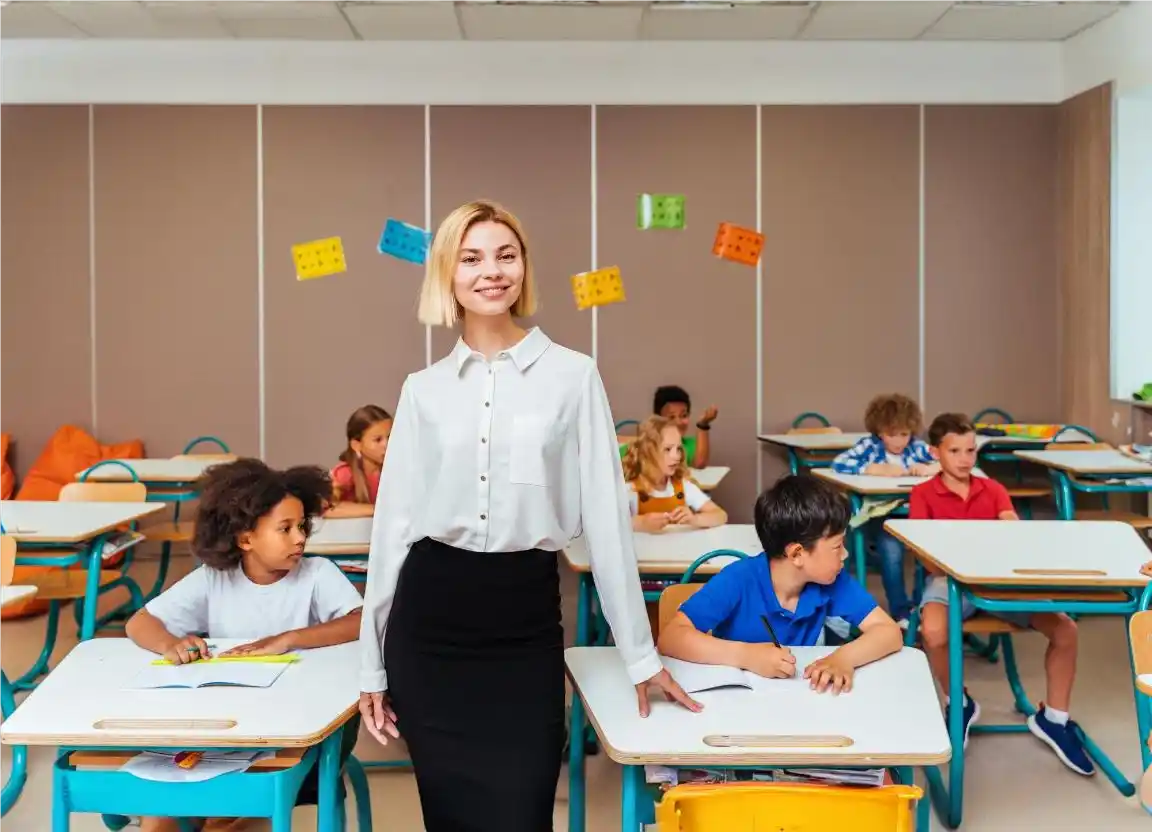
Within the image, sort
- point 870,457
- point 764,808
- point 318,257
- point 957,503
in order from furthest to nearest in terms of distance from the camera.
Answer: point 318,257
point 870,457
point 957,503
point 764,808

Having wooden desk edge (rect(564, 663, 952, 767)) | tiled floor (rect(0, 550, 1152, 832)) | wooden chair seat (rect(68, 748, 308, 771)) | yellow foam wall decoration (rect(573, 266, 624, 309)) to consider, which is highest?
yellow foam wall decoration (rect(573, 266, 624, 309))

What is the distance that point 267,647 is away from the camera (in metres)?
2.00

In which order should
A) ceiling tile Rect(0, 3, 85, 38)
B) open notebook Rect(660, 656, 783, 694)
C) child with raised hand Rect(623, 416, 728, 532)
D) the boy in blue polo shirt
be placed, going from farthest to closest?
ceiling tile Rect(0, 3, 85, 38) → child with raised hand Rect(623, 416, 728, 532) → the boy in blue polo shirt → open notebook Rect(660, 656, 783, 694)

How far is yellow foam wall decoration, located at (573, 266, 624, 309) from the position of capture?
5.88m

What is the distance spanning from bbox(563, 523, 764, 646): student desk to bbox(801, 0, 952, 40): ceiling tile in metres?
3.26

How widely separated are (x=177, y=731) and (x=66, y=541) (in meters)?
1.88

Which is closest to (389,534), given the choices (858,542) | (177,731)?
(177,731)

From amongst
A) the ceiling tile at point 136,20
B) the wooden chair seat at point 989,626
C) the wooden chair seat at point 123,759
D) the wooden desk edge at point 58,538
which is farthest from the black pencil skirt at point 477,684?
the ceiling tile at point 136,20

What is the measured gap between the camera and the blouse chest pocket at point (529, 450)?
1.58 meters

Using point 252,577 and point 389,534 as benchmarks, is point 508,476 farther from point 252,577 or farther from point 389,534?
point 252,577

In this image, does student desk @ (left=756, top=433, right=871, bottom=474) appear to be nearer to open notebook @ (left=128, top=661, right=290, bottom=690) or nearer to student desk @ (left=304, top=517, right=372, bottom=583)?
student desk @ (left=304, top=517, right=372, bottom=583)

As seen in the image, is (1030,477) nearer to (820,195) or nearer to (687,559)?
(820,195)

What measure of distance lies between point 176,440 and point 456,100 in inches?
96.1

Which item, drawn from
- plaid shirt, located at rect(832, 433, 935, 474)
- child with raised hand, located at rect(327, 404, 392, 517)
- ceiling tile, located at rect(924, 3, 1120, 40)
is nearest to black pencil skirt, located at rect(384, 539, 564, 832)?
Answer: child with raised hand, located at rect(327, 404, 392, 517)
